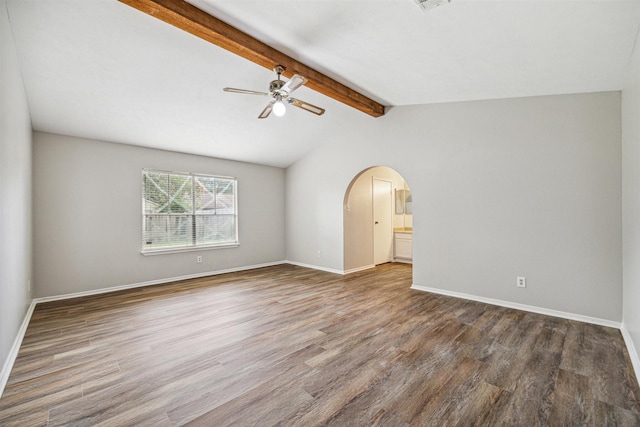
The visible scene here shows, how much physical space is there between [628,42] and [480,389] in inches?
120

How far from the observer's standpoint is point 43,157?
413 centimetres

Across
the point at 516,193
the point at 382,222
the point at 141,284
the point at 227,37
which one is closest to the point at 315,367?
the point at 227,37

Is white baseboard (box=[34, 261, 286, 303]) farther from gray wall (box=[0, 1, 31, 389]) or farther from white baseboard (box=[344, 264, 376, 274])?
white baseboard (box=[344, 264, 376, 274])

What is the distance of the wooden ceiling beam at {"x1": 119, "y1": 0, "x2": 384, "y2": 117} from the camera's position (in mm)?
2318

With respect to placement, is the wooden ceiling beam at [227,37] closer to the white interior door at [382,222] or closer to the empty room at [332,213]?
the empty room at [332,213]

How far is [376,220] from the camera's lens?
671cm

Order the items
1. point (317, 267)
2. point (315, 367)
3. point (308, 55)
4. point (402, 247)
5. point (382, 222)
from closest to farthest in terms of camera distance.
A: point (315, 367), point (308, 55), point (317, 267), point (382, 222), point (402, 247)

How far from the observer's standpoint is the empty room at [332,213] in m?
2.06

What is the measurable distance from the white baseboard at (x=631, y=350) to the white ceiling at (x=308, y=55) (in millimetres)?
2539

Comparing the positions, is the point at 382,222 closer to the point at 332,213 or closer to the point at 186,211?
the point at 332,213

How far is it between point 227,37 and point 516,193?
383 cm

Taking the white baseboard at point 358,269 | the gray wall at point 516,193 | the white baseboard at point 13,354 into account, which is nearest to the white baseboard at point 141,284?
the white baseboard at point 13,354

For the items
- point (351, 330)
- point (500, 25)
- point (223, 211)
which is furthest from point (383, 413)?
point (223, 211)

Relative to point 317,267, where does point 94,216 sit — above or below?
above
